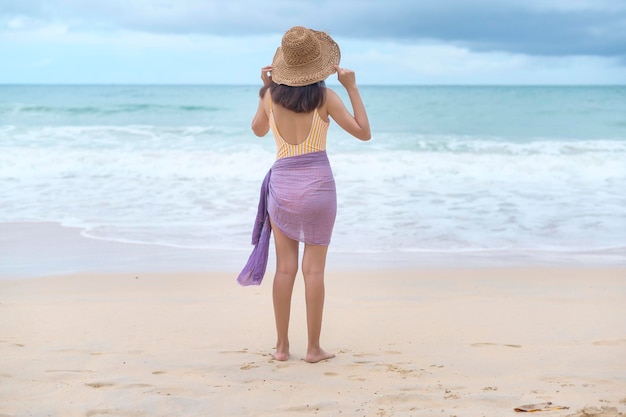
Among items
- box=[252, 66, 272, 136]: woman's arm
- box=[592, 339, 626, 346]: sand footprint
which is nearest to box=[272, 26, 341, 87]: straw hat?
box=[252, 66, 272, 136]: woman's arm

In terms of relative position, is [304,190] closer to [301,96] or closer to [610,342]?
[301,96]

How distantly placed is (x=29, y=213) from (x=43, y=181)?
2.72m

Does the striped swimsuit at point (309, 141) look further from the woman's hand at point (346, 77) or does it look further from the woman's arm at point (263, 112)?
the woman's hand at point (346, 77)

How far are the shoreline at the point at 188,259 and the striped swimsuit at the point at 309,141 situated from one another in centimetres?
243

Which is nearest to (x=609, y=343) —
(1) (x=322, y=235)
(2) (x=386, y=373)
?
(2) (x=386, y=373)

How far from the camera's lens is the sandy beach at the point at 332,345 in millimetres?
3084

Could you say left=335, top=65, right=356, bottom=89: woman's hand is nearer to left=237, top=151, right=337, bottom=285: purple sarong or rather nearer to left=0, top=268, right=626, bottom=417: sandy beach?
left=237, top=151, right=337, bottom=285: purple sarong

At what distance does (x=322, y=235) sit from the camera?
3.62m

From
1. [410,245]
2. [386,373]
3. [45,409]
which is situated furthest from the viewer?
[410,245]

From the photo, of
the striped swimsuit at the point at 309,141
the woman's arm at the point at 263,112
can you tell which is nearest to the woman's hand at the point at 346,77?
the striped swimsuit at the point at 309,141

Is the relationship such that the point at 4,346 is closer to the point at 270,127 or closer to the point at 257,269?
the point at 257,269

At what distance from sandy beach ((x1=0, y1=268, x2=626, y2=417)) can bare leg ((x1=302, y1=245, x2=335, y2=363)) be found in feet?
0.30

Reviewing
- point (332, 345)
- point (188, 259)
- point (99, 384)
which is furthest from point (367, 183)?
point (99, 384)

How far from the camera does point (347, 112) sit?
3.55 meters
